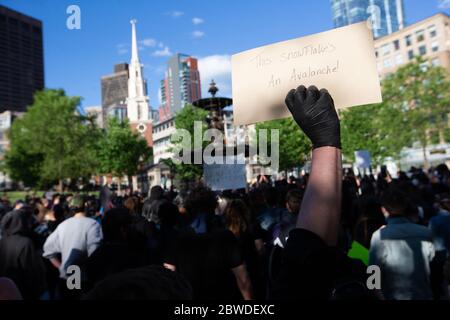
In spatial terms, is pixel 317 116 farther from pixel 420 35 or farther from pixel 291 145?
pixel 420 35

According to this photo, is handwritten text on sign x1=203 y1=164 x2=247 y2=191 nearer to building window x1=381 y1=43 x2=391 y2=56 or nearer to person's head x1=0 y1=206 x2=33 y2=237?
person's head x1=0 y1=206 x2=33 y2=237

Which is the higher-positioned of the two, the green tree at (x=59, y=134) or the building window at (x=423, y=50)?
the building window at (x=423, y=50)

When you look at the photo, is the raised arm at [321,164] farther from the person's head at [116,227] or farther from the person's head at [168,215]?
the person's head at [168,215]

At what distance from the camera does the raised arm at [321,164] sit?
1.33 metres

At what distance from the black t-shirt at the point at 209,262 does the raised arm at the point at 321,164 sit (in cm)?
155

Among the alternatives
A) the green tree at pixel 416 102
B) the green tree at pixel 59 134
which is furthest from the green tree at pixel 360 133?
the green tree at pixel 59 134

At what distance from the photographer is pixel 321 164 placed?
1445mm

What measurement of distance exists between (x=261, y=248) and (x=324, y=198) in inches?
114

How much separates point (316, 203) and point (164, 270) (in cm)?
64

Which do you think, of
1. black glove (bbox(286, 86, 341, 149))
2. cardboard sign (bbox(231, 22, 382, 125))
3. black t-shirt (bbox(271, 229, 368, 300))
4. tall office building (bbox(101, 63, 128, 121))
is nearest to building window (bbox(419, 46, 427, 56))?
cardboard sign (bbox(231, 22, 382, 125))

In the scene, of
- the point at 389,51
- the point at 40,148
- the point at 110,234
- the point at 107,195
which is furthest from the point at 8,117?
the point at 110,234

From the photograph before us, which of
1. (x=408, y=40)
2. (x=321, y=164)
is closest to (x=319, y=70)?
(x=321, y=164)

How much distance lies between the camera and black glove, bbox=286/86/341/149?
150 cm
